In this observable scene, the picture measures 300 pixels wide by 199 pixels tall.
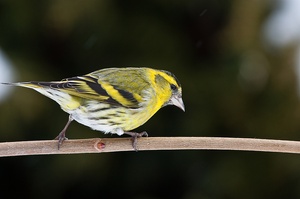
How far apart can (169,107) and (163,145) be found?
4.07ft

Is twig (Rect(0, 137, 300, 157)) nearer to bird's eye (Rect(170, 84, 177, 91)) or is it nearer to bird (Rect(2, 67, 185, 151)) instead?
bird (Rect(2, 67, 185, 151))

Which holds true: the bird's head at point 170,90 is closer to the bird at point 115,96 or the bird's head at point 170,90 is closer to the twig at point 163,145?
the bird at point 115,96

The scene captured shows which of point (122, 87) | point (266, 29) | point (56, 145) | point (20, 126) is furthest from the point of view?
point (266, 29)

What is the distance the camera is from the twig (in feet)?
4.64

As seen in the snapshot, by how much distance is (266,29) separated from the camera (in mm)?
2836

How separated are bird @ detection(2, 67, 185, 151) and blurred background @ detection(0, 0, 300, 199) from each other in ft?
2.39

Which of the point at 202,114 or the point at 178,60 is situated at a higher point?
the point at 178,60

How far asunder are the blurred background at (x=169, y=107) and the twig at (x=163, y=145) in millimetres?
1103

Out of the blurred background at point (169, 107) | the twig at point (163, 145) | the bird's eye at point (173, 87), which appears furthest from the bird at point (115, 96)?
the blurred background at point (169, 107)

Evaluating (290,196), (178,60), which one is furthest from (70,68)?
(290,196)

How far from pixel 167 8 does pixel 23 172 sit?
3.35 feet

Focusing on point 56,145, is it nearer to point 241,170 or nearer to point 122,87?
point 122,87

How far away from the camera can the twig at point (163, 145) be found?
142 cm

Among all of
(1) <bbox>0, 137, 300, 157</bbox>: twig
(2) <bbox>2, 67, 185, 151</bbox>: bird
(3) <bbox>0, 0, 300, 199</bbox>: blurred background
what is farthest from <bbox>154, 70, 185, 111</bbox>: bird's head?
(3) <bbox>0, 0, 300, 199</bbox>: blurred background
